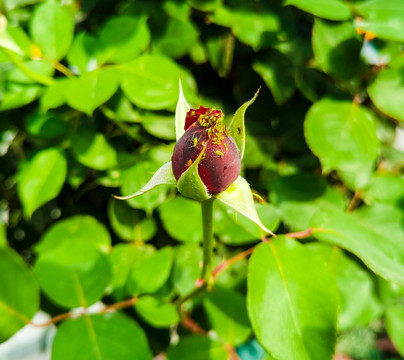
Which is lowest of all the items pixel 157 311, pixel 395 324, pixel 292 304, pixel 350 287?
pixel 395 324

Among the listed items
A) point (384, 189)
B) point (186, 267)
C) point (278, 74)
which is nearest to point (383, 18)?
point (278, 74)

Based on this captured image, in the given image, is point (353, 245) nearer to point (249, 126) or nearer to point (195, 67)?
point (249, 126)

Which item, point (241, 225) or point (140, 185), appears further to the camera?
point (140, 185)

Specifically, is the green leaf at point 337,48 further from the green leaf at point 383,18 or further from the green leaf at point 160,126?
the green leaf at point 160,126

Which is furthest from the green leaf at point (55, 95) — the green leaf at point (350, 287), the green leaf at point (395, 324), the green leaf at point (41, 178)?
the green leaf at point (395, 324)

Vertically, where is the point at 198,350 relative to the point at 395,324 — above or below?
above

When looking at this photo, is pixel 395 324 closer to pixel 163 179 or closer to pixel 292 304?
pixel 292 304

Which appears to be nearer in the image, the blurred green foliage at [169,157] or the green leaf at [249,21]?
the blurred green foliage at [169,157]
